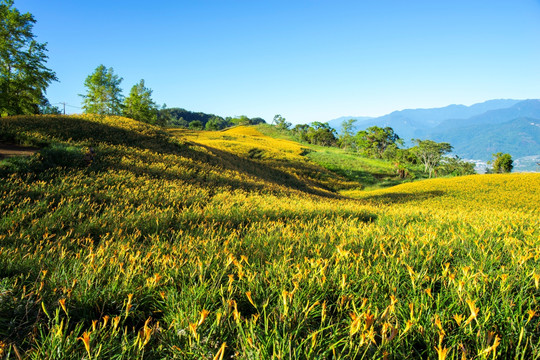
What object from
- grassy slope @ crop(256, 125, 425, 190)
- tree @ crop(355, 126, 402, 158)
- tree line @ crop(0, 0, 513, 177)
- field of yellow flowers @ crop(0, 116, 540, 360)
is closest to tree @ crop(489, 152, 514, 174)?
tree line @ crop(0, 0, 513, 177)

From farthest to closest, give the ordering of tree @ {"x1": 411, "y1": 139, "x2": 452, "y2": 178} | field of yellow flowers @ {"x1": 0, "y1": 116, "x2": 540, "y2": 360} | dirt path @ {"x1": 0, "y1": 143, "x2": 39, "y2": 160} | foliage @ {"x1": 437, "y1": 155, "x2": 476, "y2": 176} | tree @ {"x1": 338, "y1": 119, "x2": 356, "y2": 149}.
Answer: tree @ {"x1": 338, "y1": 119, "x2": 356, "y2": 149}
tree @ {"x1": 411, "y1": 139, "x2": 452, "y2": 178}
foliage @ {"x1": 437, "y1": 155, "x2": 476, "y2": 176}
dirt path @ {"x1": 0, "y1": 143, "x2": 39, "y2": 160}
field of yellow flowers @ {"x1": 0, "y1": 116, "x2": 540, "y2": 360}

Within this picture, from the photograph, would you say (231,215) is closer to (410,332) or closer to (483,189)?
(410,332)

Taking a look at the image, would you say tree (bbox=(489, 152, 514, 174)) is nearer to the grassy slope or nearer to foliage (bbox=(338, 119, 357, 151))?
the grassy slope

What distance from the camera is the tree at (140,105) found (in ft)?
143

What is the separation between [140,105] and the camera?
4375 cm

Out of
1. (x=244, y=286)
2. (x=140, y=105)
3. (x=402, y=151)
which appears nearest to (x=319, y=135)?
(x=402, y=151)

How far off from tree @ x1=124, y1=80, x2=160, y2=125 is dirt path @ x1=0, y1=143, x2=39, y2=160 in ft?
126

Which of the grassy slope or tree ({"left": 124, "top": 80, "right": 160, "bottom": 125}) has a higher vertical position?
tree ({"left": 124, "top": 80, "right": 160, "bottom": 125})

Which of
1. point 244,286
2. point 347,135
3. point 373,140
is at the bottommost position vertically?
point 244,286

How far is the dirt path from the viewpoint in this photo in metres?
7.70

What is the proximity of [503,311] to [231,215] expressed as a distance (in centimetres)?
430

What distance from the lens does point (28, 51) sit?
62.4ft

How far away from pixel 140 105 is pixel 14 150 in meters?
40.5

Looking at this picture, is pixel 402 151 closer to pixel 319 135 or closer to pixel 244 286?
pixel 319 135
